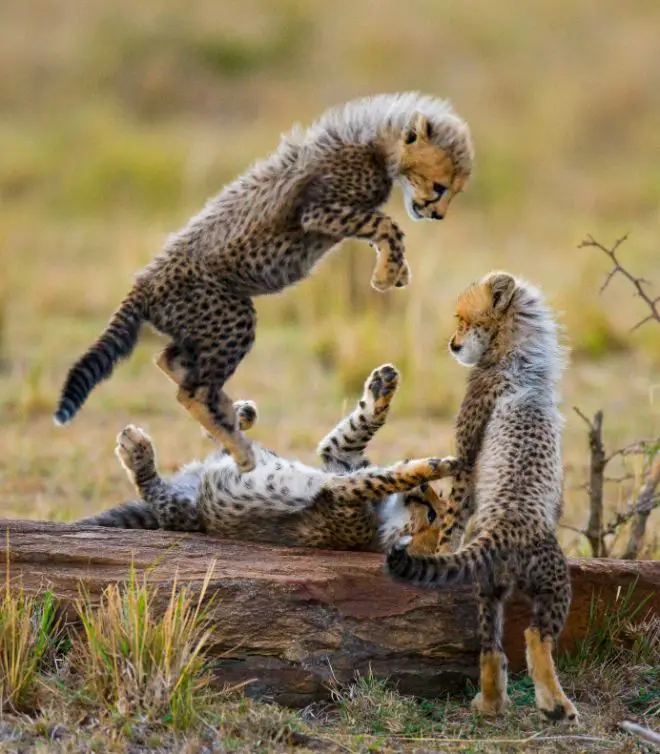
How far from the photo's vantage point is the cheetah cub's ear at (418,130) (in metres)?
4.91

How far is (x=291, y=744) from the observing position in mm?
4113

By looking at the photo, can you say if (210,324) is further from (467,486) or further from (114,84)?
(114,84)

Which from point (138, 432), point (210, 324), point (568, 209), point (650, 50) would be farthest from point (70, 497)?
point (650, 50)

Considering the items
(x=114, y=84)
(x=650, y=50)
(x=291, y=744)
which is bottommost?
(x=291, y=744)

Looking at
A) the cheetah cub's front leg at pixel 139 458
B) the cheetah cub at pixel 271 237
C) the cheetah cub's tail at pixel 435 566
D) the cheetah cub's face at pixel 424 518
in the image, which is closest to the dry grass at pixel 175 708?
the cheetah cub's tail at pixel 435 566

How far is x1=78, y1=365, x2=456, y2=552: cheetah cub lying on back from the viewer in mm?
5000

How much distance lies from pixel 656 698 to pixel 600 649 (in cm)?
27

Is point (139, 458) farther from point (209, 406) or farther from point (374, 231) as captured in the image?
point (374, 231)

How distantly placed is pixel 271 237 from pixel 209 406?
586 millimetres

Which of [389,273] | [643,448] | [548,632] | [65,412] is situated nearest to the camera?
[548,632]

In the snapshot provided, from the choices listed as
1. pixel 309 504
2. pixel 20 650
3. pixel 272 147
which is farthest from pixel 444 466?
pixel 272 147

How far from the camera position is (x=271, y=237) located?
497 centimetres

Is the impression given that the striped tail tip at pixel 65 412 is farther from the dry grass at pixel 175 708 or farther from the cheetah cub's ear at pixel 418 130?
the cheetah cub's ear at pixel 418 130

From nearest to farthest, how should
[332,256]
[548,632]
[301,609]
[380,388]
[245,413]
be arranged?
[548,632]
[301,609]
[380,388]
[245,413]
[332,256]
